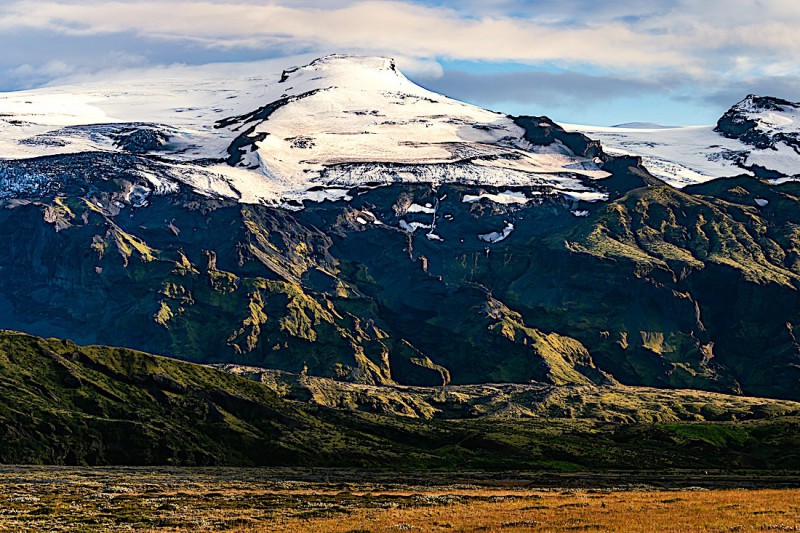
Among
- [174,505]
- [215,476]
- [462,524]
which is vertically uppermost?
[462,524]

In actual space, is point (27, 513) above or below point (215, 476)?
above

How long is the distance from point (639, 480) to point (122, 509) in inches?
4567

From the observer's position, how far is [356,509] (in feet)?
368

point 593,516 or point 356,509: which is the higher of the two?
point 593,516

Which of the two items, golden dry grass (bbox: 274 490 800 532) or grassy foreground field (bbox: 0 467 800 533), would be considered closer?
golden dry grass (bbox: 274 490 800 532)

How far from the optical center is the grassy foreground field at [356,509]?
91.6 metres

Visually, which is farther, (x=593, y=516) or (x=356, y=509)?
(x=356, y=509)

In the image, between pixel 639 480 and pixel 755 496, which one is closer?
pixel 755 496

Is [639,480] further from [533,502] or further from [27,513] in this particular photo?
[27,513]

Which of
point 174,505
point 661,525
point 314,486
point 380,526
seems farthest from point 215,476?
point 661,525

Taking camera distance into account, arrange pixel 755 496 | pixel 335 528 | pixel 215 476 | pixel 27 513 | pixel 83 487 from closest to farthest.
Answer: pixel 335 528 → pixel 27 513 → pixel 755 496 → pixel 83 487 → pixel 215 476

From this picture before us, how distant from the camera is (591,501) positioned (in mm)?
117375

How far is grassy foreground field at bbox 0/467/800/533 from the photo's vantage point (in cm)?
9162

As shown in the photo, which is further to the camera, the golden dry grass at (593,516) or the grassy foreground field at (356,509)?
the grassy foreground field at (356,509)
